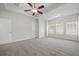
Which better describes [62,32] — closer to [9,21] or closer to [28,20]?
[28,20]

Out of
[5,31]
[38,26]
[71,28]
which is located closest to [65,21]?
[71,28]

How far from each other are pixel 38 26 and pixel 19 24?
2.32 meters

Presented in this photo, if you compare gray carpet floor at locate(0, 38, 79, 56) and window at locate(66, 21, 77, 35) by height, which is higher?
window at locate(66, 21, 77, 35)

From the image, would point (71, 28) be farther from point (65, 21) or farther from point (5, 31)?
point (5, 31)

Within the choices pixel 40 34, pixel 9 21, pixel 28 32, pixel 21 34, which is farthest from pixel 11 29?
pixel 40 34

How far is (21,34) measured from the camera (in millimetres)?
5785

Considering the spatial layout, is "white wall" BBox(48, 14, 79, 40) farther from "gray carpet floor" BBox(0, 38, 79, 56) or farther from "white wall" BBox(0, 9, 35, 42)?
"white wall" BBox(0, 9, 35, 42)

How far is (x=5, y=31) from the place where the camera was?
15.1ft

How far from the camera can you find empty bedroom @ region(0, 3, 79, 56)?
12.6 ft

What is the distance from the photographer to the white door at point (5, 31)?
4.42m

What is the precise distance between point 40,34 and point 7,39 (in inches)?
143

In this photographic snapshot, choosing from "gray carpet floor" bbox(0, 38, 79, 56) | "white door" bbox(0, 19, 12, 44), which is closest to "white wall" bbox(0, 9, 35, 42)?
"white door" bbox(0, 19, 12, 44)

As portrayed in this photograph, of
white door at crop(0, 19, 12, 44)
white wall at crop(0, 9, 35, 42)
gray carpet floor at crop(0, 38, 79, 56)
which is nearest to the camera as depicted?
gray carpet floor at crop(0, 38, 79, 56)

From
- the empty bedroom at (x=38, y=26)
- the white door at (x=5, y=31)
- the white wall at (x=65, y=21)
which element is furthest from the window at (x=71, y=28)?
the white door at (x=5, y=31)
